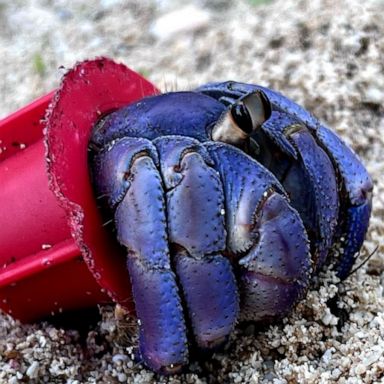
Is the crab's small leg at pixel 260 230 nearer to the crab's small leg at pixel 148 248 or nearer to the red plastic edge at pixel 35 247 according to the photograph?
the crab's small leg at pixel 148 248

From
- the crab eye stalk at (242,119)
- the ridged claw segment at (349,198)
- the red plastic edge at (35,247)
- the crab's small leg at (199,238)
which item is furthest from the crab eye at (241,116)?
the red plastic edge at (35,247)

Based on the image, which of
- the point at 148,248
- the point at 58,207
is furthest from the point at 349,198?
the point at 58,207

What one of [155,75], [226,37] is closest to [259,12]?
[226,37]

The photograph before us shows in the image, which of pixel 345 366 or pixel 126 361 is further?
pixel 126 361

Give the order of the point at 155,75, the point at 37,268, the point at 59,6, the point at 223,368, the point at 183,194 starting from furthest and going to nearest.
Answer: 1. the point at 59,6
2. the point at 155,75
3. the point at 223,368
4. the point at 37,268
5. the point at 183,194

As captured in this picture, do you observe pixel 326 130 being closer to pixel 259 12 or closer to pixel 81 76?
pixel 81 76

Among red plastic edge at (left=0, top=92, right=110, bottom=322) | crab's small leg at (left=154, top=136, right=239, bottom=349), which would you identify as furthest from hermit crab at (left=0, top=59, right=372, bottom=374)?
red plastic edge at (left=0, top=92, right=110, bottom=322)

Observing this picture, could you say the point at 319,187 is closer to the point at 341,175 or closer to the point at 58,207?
the point at 341,175
